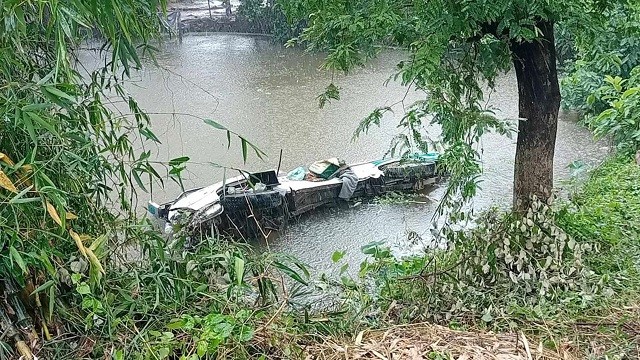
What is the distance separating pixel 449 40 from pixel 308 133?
5153 mm

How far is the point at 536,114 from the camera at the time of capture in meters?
3.50

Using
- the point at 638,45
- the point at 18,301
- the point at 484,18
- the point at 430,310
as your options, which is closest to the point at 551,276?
the point at 430,310

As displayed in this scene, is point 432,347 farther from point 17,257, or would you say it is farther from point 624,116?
point 624,116

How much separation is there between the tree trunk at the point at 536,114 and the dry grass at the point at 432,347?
5.89 feet

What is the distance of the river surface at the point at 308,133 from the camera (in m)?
6.09

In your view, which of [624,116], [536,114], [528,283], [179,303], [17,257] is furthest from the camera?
[624,116]

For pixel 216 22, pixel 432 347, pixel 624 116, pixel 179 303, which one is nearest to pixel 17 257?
pixel 179 303

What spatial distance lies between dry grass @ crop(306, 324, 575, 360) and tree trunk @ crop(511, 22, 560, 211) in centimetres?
179

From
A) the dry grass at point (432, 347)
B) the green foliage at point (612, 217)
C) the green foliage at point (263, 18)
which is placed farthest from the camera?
the green foliage at point (263, 18)

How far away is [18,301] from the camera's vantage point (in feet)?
4.90

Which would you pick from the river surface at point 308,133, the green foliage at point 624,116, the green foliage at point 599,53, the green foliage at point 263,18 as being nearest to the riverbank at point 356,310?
the green foliage at point 599,53

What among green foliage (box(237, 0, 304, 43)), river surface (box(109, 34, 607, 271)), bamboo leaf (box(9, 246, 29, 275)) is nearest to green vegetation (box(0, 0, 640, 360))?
bamboo leaf (box(9, 246, 29, 275))

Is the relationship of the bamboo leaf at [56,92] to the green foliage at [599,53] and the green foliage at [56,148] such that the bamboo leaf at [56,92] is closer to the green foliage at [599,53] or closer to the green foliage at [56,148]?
the green foliage at [56,148]

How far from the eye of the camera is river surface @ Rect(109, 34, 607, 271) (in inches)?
240
